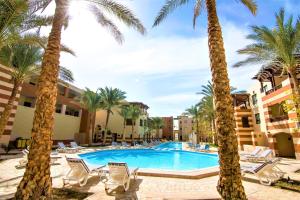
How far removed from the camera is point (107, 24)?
9.27 m

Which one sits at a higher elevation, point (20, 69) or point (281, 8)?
point (281, 8)

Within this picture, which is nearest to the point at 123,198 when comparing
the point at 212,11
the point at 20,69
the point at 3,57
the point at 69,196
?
the point at 69,196

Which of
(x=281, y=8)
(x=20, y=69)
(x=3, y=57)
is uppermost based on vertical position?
(x=281, y=8)

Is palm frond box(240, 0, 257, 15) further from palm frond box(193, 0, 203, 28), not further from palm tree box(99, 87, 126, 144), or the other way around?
A: palm tree box(99, 87, 126, 144)

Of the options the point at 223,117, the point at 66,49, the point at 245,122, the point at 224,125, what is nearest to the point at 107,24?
the point at 66,49

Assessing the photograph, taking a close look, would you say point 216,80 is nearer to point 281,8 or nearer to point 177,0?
point 177,0

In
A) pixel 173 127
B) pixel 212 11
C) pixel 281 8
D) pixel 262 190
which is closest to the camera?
pixel 212 11

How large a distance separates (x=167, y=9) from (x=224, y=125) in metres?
6.63

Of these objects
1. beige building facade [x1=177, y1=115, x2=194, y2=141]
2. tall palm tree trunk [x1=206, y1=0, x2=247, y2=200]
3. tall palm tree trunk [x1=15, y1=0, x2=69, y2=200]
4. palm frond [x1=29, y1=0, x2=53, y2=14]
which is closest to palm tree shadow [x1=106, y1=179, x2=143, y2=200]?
tall palm tree trunk [x1=15, y1=0, x2=69, y2=200]

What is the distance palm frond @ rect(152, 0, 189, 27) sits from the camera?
8.58 meters

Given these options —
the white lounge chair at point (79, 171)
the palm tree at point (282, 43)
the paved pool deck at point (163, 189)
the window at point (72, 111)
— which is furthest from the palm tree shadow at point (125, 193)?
the window at point (72, 111)

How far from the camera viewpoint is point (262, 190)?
23.2 ft

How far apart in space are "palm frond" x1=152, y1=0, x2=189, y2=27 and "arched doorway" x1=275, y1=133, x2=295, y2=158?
20089 millimetres

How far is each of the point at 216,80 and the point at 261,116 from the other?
76.7 ft
